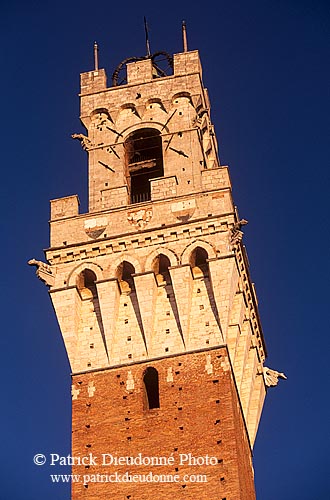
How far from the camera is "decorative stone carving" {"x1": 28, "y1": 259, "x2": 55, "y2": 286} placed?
35.4 m

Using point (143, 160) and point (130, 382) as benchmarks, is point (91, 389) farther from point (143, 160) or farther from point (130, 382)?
point (143, 160)

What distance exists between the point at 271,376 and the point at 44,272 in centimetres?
681

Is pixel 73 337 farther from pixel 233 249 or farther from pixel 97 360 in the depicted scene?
pixel 233 249

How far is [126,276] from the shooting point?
35812 millimetres

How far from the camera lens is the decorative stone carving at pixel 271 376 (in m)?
37.4

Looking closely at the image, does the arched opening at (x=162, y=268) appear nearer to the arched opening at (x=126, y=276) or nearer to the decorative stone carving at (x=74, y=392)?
the arched opening at (x=126, y=276)

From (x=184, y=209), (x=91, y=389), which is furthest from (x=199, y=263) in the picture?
(x=91, y=389)

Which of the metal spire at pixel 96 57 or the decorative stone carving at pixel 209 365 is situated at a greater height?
the metal spire at pixel 96 57

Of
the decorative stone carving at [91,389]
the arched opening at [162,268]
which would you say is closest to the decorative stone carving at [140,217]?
the arched opening at [162,268]

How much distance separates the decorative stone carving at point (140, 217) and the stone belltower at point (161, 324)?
1.0 inches

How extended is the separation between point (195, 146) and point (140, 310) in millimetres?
5619

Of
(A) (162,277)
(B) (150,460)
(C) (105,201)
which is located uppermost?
(C) (105,201)

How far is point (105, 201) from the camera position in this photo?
37.3 m

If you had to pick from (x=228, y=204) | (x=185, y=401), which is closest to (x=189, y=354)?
(x=185, y=401)
